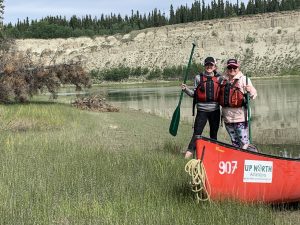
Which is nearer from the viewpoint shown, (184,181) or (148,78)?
(184,181)

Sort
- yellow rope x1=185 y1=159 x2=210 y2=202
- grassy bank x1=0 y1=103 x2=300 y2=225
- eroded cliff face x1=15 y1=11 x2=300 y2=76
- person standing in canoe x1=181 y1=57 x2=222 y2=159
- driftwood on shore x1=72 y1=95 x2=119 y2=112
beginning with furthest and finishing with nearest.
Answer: eroded cliff face x1=15 y1=11 x2=300 y2=76 < driftwood on shore x1=72 y1=95 x2=119 y2=112 < person standing in canoe x1=181 y1=57 x2=222 y2=159 < yellow rope x1=185 y1=159 x2=210 y2=202 < grassy bank x1=0 y1=103 x2=300 y2=225

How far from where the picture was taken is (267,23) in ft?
377

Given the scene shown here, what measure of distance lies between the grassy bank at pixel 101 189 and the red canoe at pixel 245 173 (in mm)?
221

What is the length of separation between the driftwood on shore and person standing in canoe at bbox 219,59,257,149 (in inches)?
824

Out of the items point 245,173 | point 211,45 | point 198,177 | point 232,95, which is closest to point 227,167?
point 245,173

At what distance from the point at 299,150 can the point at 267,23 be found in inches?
4192

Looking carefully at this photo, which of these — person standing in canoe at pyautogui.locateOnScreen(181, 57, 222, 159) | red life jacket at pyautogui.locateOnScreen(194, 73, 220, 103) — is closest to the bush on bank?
person standing in canoe at pyautogui.locateOnScreen(181, 57, 222, 159)

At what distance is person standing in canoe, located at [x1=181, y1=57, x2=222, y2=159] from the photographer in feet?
30.9

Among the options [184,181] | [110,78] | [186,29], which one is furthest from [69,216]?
[186,29]

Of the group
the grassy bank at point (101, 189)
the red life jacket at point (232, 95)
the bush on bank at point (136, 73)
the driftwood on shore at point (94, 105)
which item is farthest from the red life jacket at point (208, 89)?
the bush on bank at point (136, 73)

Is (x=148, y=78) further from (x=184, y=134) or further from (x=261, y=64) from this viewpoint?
(x=184, y=134)

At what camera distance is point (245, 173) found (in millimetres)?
6922

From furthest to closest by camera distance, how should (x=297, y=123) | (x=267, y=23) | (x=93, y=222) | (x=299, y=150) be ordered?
(x=267, y=23) < (x=297, y=123) < (x=299, y=150) < (x=93, y=222)

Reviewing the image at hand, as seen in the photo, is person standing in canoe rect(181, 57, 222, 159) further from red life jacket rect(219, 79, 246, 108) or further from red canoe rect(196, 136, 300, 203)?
red canoe rect(196, 136, 300, 203)
